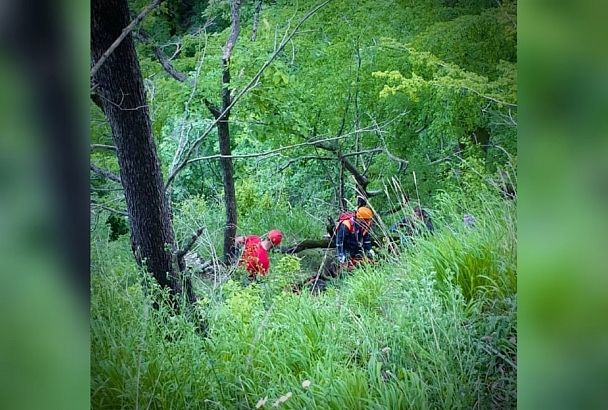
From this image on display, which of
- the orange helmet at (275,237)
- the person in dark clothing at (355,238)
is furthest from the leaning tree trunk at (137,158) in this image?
the person in dark clothing at (355,238)

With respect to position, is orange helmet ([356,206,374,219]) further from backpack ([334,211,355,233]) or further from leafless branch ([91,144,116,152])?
leafless branch ([91,144,116,152])

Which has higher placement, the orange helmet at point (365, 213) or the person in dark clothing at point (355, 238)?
the orange helmet at point (365, 213)

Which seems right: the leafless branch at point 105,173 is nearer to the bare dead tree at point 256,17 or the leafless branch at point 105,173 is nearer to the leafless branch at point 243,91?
the leafless branch at point 243,91

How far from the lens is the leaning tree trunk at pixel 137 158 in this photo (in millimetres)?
2018

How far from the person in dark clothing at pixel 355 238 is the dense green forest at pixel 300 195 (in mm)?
24

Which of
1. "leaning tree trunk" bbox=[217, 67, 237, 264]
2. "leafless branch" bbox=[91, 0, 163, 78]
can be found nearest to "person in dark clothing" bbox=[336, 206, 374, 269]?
"leaning tree trunk" bbox=[217, 67, 237, 264]

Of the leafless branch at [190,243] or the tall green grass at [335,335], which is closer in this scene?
the tall green grass at [335,335]

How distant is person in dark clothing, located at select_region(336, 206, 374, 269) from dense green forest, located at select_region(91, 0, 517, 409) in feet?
0.08

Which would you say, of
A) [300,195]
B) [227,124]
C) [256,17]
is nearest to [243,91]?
[227,124]

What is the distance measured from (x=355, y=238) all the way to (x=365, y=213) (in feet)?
0.25

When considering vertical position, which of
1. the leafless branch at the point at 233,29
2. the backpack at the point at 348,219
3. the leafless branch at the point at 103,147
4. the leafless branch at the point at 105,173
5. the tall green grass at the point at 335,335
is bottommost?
the tall green grass at the point at 335,335
